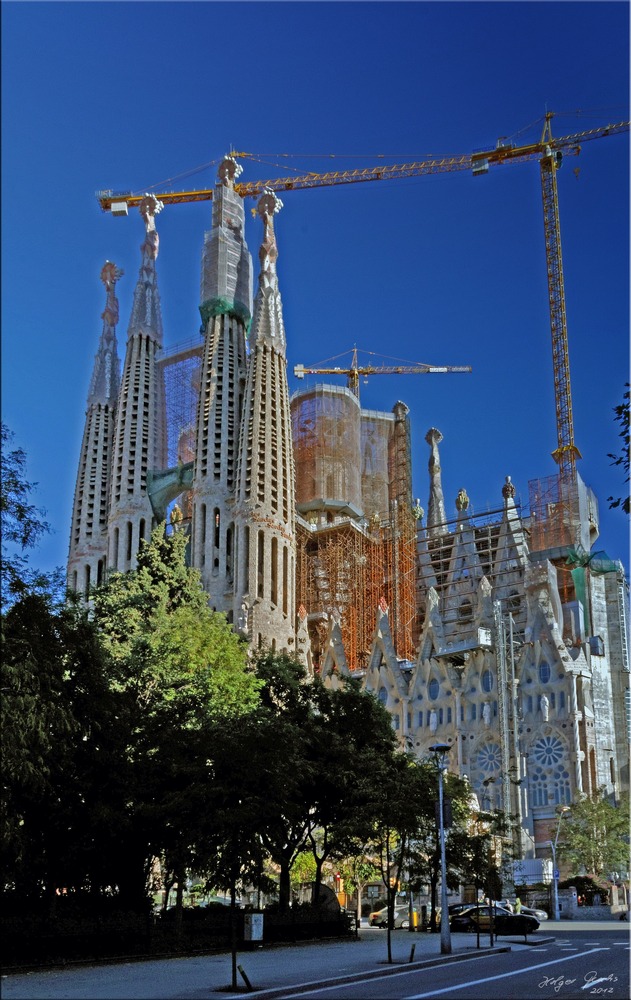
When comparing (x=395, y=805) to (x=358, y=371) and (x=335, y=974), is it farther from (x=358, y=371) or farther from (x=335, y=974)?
(x=358, y=371)

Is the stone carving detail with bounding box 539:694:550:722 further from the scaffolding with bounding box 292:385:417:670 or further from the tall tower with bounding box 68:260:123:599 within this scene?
the tall tower with bounding box 68:260:123:599

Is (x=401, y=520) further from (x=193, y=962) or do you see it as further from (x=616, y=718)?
(x=193, y=962)

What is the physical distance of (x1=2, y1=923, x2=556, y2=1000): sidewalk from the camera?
61.6ft

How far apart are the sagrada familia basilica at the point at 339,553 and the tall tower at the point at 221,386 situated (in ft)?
0.52

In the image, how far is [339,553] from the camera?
95.0 meters

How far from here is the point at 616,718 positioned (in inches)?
3241

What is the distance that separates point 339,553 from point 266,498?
1851 centimetres

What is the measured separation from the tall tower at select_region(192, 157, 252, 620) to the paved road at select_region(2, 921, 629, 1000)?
48.1 metres

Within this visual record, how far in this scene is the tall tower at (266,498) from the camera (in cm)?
7525

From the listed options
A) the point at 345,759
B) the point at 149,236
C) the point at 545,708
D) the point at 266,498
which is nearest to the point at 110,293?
the point at 149,236

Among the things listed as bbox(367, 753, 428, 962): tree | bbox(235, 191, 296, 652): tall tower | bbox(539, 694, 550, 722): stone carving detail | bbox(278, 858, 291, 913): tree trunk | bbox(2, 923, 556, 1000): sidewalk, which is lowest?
bbox(2, 923, 556, 1000): sidewalk

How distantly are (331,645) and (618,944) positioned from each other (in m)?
60.3

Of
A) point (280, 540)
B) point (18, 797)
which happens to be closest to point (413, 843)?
point (18, 797)

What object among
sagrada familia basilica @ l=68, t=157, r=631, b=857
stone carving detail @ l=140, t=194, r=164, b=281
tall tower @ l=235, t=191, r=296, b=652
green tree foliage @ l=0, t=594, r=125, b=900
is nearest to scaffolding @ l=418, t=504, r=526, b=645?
sagrada familia basilica @ l=68, t=157, r=631, b=857
